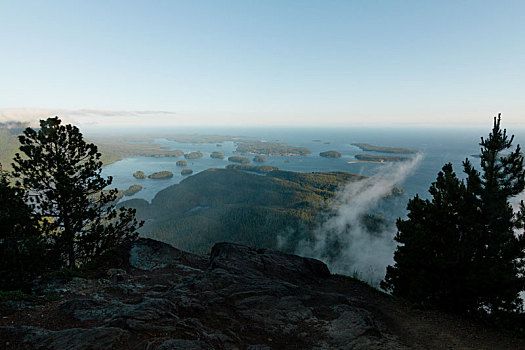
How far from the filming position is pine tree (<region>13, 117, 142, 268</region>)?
605 inches

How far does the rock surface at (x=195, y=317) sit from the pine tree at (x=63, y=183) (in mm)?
4236

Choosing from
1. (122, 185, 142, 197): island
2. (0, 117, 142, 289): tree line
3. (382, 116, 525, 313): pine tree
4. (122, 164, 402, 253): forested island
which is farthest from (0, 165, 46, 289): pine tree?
(122, 185, 142, 197): island

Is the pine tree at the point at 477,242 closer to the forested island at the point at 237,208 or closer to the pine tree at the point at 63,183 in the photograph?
the pine tree at the point at 63,183

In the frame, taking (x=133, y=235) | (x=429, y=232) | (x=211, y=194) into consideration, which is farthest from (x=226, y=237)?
(x=429, y=232)

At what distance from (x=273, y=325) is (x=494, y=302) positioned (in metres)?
12.6

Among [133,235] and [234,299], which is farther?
[133,235]

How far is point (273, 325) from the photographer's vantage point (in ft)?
33.8

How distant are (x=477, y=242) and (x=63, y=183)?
2600cm

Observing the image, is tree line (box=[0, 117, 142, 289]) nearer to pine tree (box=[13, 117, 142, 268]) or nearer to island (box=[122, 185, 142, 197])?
pine tree (box=[13, 117, 142, 268])

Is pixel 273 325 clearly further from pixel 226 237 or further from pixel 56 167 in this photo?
pixel 226 237

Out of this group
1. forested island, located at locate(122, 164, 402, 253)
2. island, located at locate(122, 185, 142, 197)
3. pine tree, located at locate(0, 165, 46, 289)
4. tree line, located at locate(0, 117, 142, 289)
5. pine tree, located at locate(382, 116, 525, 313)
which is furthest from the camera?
island, located at locate(122, 185, 142, 197)

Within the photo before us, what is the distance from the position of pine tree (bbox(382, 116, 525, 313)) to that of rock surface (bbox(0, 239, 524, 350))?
3.50 m

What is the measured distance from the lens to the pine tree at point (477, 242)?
507 inches

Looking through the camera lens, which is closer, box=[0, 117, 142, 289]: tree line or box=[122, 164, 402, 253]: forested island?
box=[0, 117, 142, 289]: tree line
